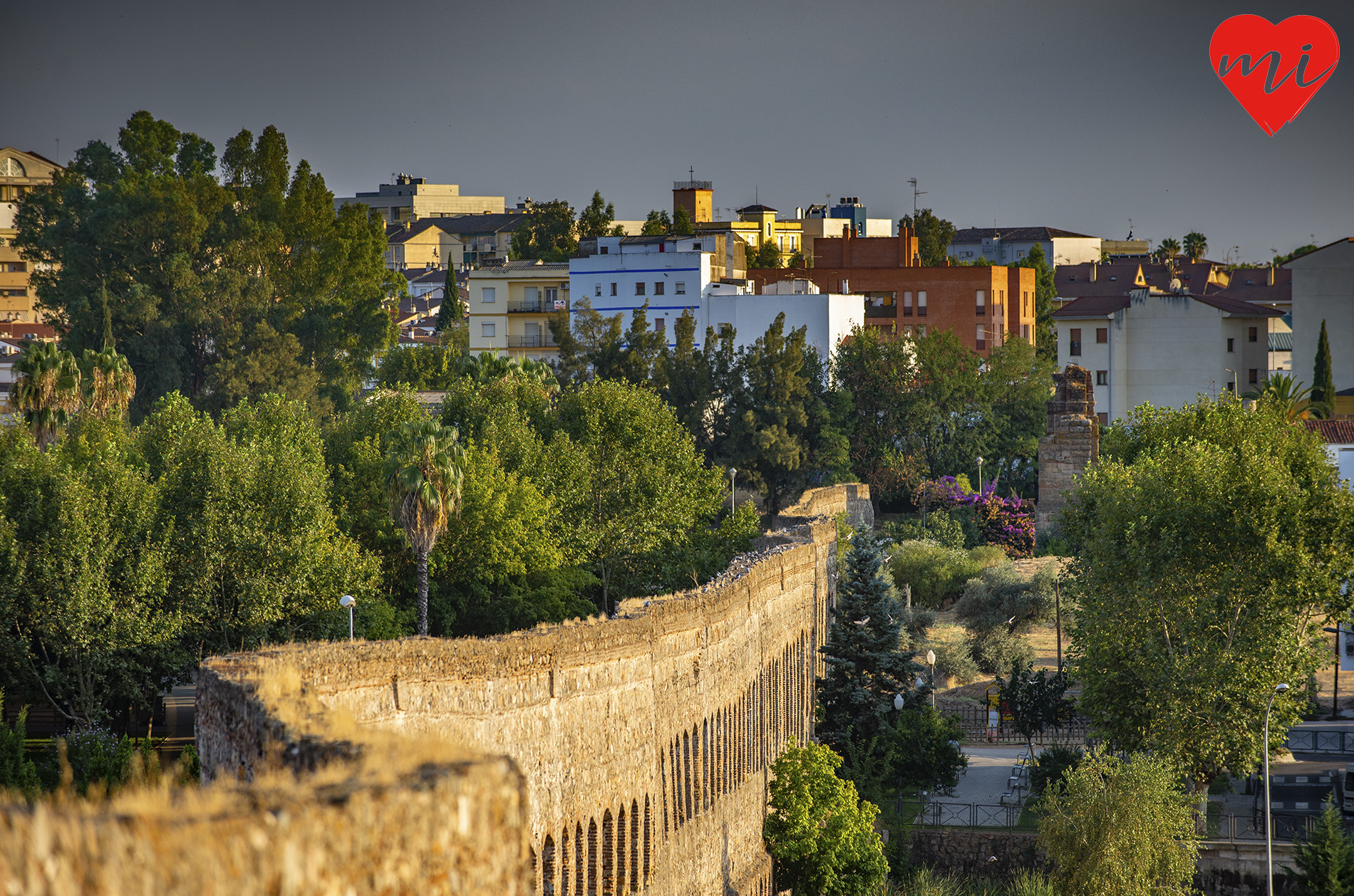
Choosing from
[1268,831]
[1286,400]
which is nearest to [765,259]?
[1286,400]

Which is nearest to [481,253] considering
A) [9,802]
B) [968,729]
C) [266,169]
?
[266,169]

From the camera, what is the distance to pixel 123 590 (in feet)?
108

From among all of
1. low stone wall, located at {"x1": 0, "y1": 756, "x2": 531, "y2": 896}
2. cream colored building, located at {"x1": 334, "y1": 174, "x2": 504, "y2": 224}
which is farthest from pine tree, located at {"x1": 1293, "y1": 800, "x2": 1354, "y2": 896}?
cream colored building, located at {"x1": 334, "y1": 174, "x2": 504, "y2": 224}

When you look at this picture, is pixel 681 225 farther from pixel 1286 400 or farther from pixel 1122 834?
pixel 1122 834

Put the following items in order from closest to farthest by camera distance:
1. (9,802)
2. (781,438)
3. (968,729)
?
(9,802) → (968,729) → (781,438)

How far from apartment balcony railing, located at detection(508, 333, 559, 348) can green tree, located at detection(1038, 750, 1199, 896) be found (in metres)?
59.7

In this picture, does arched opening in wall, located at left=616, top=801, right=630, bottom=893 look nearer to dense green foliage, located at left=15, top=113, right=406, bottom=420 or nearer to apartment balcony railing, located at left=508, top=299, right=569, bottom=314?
dense green foliage, located at left=15, top=113, right=406, bottom=420

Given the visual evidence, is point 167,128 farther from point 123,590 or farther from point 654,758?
point 654,758

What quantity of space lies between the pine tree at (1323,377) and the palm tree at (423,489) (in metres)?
50.2

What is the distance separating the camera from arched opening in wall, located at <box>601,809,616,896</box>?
69.8 ft

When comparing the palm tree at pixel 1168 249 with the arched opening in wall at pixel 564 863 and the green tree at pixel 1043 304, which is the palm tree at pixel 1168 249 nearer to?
the green tree at pixel 1043 304

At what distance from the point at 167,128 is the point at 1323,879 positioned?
199 feet

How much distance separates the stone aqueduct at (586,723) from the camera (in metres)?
11.9

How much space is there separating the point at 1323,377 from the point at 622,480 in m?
44.5
